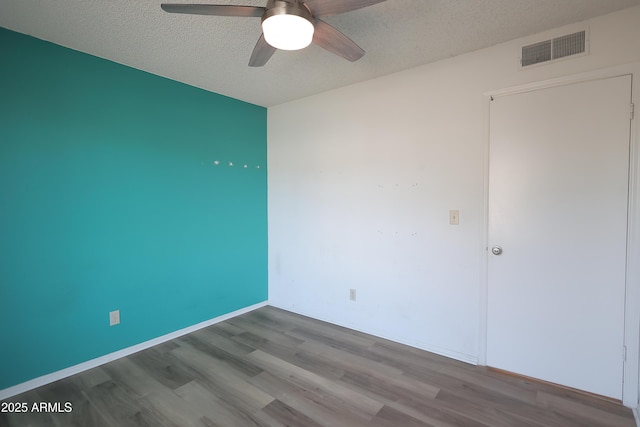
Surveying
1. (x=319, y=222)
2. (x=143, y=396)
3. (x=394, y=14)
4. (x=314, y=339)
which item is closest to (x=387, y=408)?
(x=314, y=339)

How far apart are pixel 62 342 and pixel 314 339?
2.04 metres

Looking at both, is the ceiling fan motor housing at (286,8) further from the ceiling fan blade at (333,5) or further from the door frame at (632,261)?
the door frame at (632,261)

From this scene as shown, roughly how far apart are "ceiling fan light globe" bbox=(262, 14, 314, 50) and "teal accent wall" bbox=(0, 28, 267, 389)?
1.85m

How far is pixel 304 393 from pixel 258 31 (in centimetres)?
256

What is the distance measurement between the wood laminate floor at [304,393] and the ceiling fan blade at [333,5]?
90.7 inches

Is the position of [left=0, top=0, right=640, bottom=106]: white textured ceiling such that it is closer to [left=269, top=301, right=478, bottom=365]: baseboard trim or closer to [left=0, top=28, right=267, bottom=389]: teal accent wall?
[left=0, top=28, right=267, bottom=389]: teal accent wall

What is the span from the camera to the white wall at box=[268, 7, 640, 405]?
2406mm

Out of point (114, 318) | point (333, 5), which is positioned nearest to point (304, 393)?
point (114, 318)

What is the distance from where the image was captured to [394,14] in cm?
195

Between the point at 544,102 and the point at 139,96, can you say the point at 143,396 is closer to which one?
the point at 139,96

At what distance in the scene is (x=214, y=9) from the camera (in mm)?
1469

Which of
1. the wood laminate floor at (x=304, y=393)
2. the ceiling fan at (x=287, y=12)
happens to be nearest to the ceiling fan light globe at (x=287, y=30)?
the ceiling fan at (x=287, y=12)

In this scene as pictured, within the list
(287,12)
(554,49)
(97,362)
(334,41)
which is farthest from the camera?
(97,362)

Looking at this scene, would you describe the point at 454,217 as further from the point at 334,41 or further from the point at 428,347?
the point at 334,41
